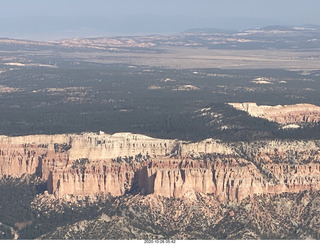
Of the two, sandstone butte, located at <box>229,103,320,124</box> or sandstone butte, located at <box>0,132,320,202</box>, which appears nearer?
sandstone butte, located at <box>0,132,320,202</box>

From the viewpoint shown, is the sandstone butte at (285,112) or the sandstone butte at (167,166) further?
the sandstone butte at (285,112)

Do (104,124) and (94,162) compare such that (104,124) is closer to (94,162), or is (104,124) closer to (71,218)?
(94,162)

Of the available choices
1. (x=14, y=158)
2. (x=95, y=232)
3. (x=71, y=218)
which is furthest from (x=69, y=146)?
(x=95, y=232)

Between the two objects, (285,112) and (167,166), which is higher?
(167,166)

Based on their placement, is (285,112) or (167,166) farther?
(285,112)
